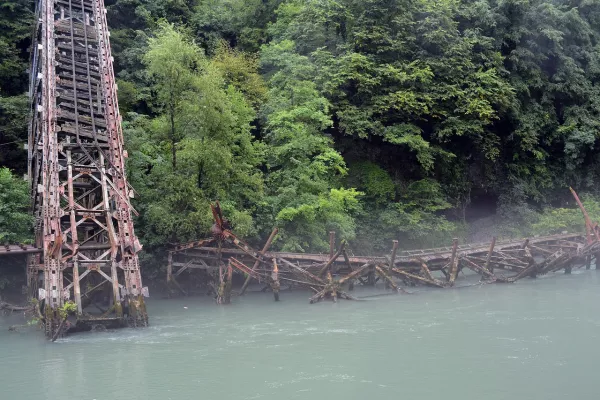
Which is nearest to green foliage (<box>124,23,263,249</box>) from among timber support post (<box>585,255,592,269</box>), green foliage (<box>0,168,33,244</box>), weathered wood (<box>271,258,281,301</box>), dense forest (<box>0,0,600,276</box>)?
dense forest (<box>0,0,600,276</box>)

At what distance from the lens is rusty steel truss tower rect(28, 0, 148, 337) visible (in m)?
20.9

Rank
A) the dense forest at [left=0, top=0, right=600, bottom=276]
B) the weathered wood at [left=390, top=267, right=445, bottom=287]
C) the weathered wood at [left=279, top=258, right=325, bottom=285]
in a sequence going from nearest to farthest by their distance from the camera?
the weathered wood at [left=279, top=258, right=325, bottom=285]
the weathered wood at [left=390, top=267, right=445, bottom=287]
the dense forest at [left=0, top=0, right=600, bottom=276]

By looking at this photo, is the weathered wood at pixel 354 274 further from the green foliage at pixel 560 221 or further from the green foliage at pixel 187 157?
the green foliage at pixel 560 221

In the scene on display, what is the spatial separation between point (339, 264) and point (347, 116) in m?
11.0

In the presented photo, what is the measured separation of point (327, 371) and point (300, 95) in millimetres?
18903

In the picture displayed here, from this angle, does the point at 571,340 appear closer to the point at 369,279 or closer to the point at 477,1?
the point at 369,279

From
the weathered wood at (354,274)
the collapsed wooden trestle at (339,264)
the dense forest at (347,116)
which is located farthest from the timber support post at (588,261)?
the weathered wood at (354,274)

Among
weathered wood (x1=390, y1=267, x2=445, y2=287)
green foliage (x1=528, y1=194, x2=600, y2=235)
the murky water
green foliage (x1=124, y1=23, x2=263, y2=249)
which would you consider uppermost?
green foliage (x1=124, y1=23, x2=263, y2=249)

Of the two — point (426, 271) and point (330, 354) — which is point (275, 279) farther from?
point (330, 354)

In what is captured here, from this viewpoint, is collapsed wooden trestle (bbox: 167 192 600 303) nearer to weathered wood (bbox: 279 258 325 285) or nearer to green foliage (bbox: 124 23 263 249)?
weathered wood (bbox: 279 258 325 285)

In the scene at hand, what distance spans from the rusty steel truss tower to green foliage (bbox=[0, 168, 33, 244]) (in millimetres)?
566

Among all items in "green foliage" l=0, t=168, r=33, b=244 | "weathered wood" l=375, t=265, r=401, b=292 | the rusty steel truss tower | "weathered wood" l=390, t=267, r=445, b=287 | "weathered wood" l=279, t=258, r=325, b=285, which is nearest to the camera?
the rusty steel truss tower

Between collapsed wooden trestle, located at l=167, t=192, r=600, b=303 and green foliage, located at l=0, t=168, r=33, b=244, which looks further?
collapsed wooden trestle, located at l=167, t=192, r=600, b=303

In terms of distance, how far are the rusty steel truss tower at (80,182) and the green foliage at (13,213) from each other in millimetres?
566
